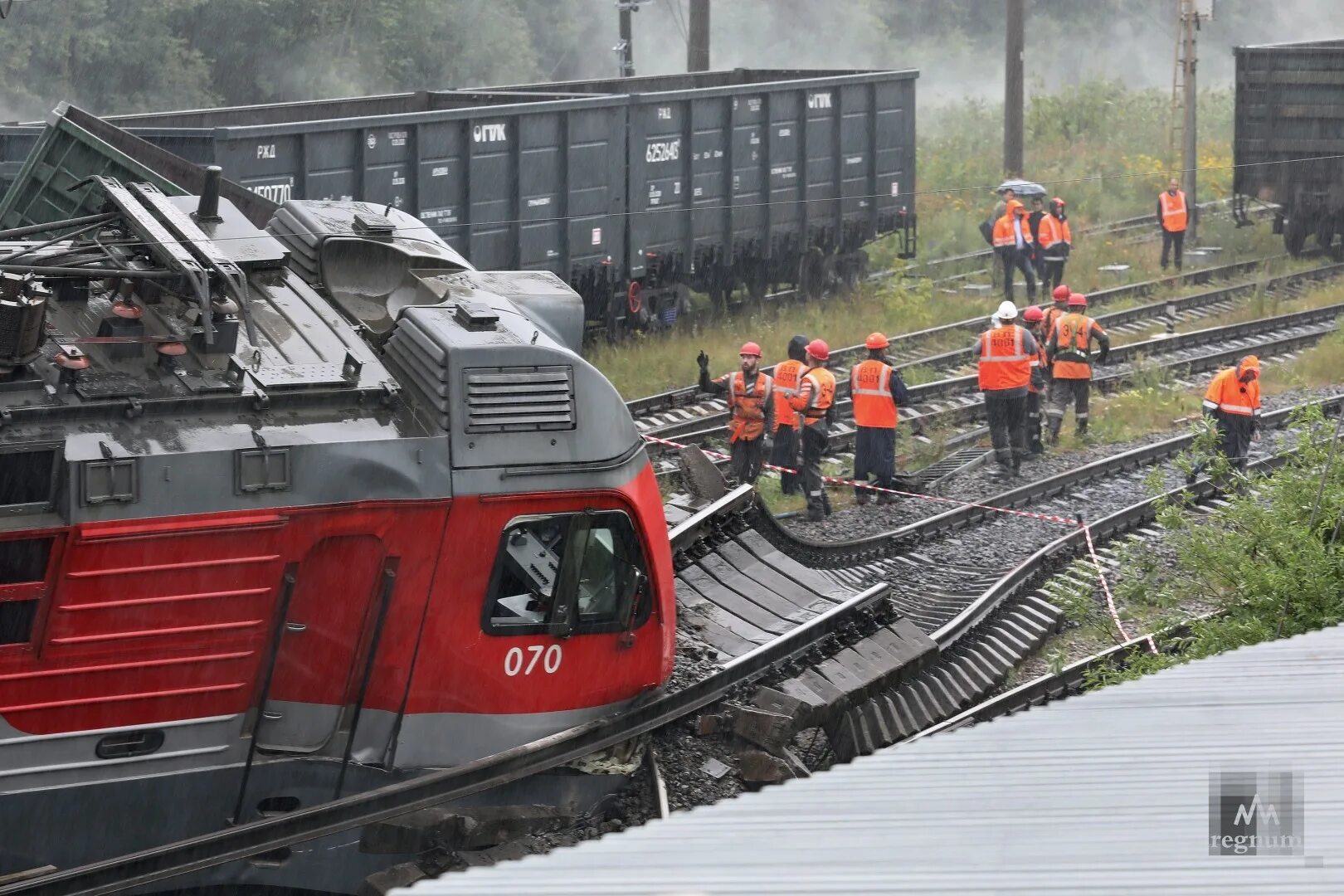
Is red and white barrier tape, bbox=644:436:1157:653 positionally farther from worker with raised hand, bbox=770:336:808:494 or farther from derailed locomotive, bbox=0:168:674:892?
derailed locomotive, bbox=0:168:674:892

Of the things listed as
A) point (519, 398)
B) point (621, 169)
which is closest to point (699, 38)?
point (621, 169)

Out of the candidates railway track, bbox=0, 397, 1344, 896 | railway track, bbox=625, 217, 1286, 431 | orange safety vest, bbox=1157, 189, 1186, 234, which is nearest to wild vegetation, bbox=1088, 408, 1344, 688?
railway track, bbox=0, 397, 1344, 896

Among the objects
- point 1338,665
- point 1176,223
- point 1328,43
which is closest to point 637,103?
point 1176,223

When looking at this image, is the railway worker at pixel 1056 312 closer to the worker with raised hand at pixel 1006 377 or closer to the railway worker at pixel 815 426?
the worker with raised hand at pixel 1006 377

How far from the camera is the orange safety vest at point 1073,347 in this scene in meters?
17.1

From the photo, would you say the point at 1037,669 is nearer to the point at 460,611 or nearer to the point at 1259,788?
the point at 460,611

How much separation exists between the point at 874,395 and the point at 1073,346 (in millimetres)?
3068

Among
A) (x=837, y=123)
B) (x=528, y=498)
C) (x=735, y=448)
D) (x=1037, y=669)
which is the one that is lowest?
(x=1037, y=669)

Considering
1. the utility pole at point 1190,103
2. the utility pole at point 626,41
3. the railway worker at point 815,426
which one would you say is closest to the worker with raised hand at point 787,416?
the railway worker at point 815,426

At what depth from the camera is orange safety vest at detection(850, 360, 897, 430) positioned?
15.0 meters

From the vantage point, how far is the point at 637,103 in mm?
21203

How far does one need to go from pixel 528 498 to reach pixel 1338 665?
11.3ft

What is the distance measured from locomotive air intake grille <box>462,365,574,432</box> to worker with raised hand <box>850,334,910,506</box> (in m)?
7.39

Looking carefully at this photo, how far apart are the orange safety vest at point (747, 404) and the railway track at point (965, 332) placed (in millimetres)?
1391
